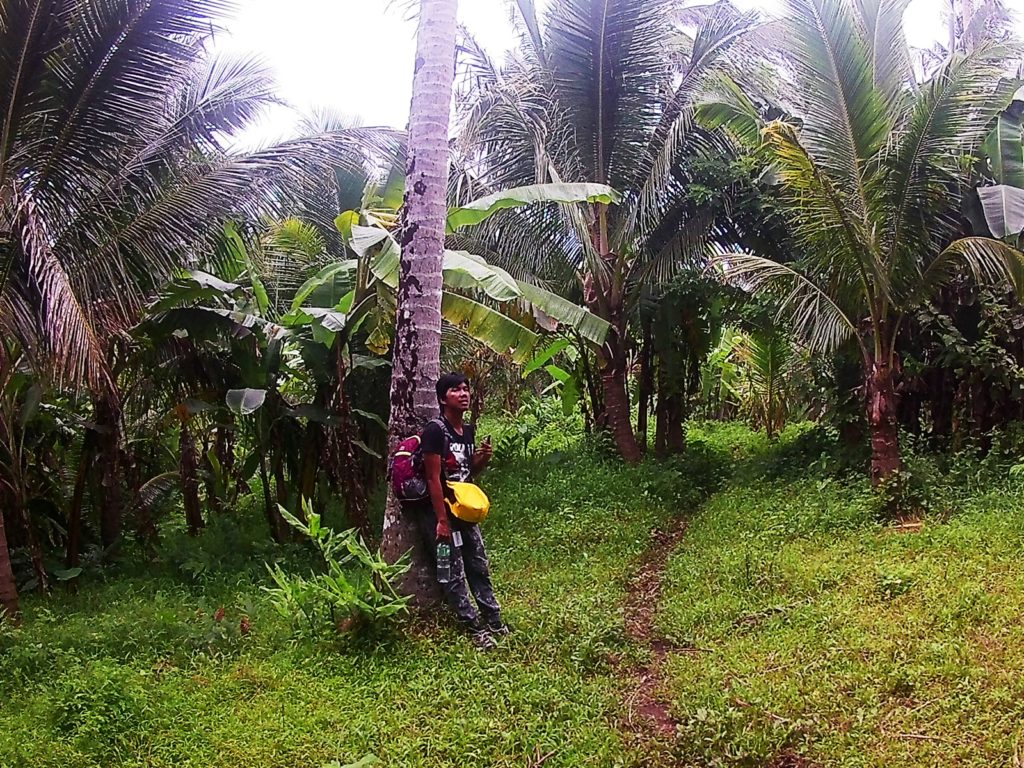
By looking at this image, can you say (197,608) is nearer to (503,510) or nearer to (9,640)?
(9,640)

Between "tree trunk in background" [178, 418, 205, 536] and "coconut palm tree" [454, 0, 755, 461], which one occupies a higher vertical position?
"coconut palm tree" [454, 0, 755, 461]

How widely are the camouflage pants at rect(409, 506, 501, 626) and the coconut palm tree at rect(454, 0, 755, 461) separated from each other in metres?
4.69

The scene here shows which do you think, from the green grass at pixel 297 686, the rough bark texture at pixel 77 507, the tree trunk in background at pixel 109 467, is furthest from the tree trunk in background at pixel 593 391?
the rough bark texture at pixel 77 507

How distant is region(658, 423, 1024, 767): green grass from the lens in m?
3.21

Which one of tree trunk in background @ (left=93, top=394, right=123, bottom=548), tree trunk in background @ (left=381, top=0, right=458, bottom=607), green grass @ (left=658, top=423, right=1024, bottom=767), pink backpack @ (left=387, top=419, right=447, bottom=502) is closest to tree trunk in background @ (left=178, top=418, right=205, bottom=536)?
tree trunk in background @ (left=93, top=394, right=123, bottom=548)

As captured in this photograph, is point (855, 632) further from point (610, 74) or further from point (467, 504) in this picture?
point (610, 74)

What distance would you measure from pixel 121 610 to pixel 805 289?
6.25 meters

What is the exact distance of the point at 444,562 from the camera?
4379 millimetres

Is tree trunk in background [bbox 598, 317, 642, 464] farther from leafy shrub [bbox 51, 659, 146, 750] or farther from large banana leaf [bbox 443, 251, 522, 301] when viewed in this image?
leafy shrub [bbox 51, 659, 146, 750]

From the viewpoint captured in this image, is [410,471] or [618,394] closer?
[410,471]

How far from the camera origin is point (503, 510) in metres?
7.84

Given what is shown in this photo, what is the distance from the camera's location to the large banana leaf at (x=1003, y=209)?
6180 mm

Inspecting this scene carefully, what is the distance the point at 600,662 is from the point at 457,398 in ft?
5.20

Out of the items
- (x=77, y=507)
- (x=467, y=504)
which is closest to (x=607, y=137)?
(x=467, y=504)
